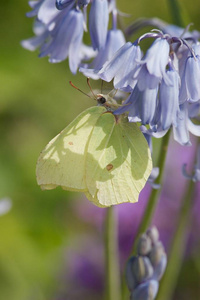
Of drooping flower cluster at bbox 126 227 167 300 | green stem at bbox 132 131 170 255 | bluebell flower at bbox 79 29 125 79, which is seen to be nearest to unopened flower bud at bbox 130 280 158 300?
drooping flower cluster at bbox 126 227 167 300

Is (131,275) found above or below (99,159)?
below

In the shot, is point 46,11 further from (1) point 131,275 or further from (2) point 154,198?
(1) point 131,275

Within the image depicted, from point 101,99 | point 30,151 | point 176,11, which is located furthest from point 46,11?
point 30,151

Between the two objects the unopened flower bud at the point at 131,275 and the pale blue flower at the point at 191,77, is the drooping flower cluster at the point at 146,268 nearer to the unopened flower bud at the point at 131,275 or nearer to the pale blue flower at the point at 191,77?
the unopened flower bud at the point at 131,275

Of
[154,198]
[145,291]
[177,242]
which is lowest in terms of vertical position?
[177,242]

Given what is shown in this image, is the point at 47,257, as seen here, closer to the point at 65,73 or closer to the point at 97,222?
the point at 97,222

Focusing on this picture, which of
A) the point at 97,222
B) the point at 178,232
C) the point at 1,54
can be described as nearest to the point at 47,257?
the point at 97,222
